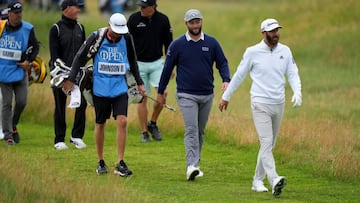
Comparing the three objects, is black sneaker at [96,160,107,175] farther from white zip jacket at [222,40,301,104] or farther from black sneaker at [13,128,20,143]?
black sneaker at [13,128,20,143]

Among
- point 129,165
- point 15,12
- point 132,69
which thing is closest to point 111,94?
point 132,69

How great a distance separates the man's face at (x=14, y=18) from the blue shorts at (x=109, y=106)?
3295 mm

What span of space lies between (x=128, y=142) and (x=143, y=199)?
6.48m

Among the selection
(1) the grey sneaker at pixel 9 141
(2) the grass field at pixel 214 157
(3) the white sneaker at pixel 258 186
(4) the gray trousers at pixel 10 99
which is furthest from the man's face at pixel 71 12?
(3) the white sneaker at pixel 258 186

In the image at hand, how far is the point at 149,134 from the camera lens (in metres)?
20.2

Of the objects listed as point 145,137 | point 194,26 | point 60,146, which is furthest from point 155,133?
point 194,26

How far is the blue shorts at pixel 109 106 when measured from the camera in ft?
50.6

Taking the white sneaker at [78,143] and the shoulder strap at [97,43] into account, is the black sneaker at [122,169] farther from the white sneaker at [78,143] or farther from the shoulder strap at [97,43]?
the white sneaker at [78,143]

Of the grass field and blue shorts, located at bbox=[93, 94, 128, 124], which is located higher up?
blue shorts, located at bbox=[93, 94, 128, 124]

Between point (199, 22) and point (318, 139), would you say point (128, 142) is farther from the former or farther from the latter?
point (199, 22)

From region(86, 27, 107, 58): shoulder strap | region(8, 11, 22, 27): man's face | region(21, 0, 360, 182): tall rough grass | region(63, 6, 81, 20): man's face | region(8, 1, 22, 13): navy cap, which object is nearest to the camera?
region(86, 27, 107, 58): shoulder strap

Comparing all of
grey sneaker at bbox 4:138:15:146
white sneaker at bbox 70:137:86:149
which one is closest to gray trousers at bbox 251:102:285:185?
white sneaker at bbox 70:137:86:149

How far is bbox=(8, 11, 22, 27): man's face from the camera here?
18141 millimetres

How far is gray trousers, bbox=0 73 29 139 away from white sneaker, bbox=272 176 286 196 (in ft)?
20.2
